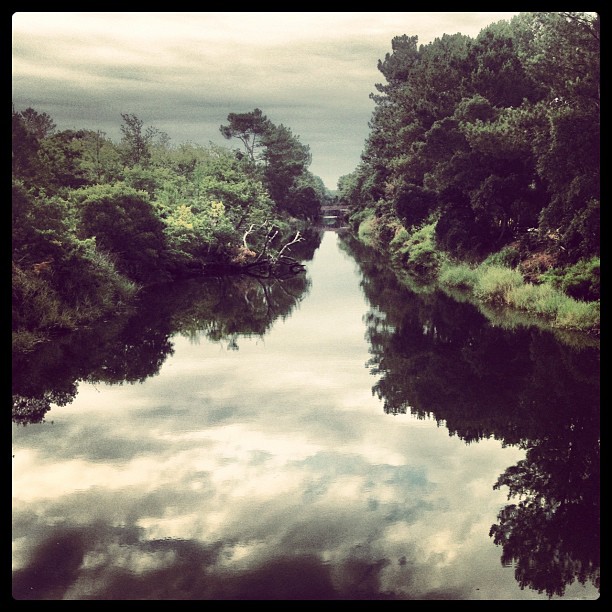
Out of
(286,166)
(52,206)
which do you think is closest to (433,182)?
(52,206)

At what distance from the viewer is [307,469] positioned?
12617 mm

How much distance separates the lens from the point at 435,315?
30.5 meters

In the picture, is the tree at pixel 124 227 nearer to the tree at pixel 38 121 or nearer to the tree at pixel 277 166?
the tree at pixel 38 121

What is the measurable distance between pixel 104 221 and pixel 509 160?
23.1 metres

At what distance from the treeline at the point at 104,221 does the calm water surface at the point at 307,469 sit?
→ 3372 mm

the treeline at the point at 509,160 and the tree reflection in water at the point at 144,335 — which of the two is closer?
the tree reflection in water at the point at 144,335

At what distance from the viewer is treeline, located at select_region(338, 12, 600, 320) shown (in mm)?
26297

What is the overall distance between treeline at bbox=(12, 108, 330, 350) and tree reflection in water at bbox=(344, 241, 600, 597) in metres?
12.3

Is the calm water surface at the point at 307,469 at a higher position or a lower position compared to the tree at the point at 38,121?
lower

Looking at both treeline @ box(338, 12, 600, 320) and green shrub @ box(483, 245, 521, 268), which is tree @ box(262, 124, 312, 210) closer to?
treeline @ box(338, 12, 600, 320)

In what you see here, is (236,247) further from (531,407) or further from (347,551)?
(347,551)

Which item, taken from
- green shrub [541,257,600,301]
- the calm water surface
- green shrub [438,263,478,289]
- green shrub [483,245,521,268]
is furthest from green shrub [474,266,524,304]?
the calm water surface

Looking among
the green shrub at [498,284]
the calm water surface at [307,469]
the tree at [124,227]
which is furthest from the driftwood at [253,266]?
the calm water surface at [307,469]

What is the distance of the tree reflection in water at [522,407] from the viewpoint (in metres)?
9.66
